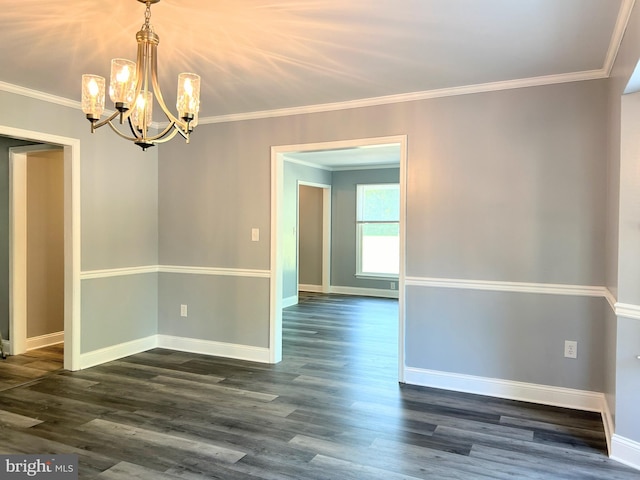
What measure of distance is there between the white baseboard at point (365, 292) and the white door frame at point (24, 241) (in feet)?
18.1

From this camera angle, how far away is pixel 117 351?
454cm

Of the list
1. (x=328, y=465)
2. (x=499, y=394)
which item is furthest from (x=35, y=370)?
(x=499, y=394)

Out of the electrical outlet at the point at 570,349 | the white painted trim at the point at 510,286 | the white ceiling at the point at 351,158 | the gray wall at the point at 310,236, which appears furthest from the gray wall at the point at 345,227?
the electrical outlet at the point at 570,349

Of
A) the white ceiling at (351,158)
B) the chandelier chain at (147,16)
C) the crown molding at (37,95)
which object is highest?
the white ceiling at (351,158)

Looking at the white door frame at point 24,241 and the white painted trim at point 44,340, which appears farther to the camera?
the white painted trim at point 44,340

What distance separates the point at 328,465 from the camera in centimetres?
254

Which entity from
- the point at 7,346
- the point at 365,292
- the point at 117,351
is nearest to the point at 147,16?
the point at 117,351

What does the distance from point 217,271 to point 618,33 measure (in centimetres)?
373

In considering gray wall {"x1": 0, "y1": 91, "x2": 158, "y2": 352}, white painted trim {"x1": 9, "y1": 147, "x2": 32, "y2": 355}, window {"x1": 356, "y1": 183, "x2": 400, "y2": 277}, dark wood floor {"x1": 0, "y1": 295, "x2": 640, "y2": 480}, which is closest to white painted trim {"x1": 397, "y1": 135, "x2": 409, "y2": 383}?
dark wood floor {"x1": 0, "y1": 295, "x2": 640, "y2": 480}

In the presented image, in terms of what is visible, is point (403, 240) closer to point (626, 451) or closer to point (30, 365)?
point (626, 451)

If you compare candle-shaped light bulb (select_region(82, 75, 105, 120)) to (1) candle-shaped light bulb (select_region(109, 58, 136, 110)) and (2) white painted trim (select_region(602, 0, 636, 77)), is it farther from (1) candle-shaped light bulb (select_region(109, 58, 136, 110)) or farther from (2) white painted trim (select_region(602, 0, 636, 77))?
(2) white painted trim (select_region(602, 0, 636, 77))

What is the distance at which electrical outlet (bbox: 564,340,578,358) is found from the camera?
3.34 metres

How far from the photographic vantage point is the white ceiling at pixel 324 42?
232 cm

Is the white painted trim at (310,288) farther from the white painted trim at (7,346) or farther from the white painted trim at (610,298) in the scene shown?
the white painted trim at (610,298)
